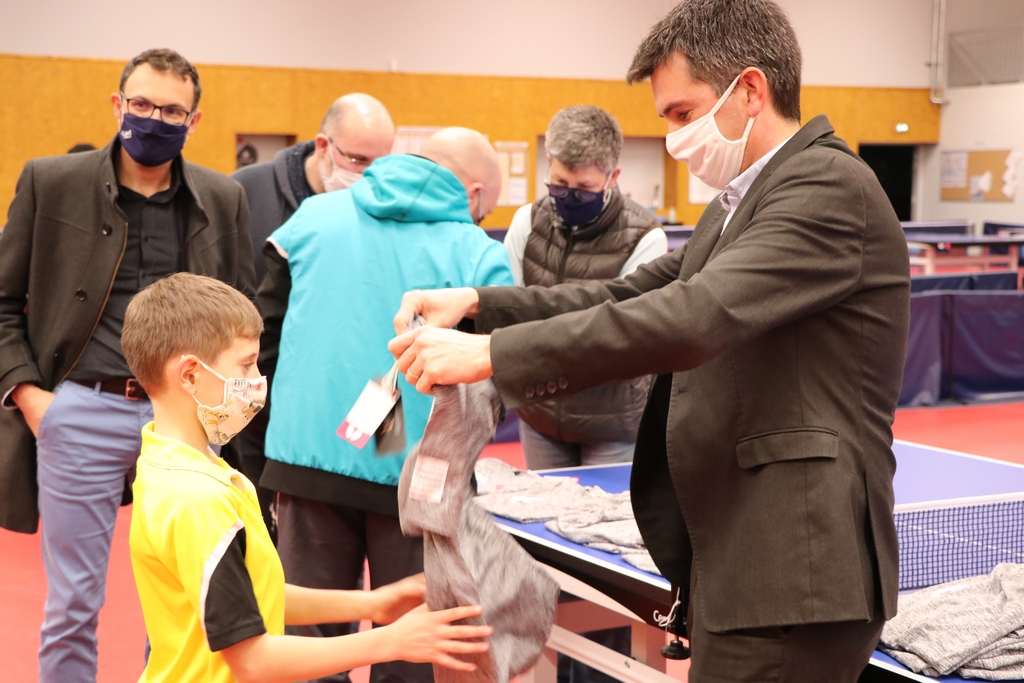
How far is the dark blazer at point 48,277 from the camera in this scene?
113 inches

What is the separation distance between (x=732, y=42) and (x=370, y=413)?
868 millimetres

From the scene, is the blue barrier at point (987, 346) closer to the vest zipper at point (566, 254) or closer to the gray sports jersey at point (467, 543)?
the vest zipper at point (566, 254)

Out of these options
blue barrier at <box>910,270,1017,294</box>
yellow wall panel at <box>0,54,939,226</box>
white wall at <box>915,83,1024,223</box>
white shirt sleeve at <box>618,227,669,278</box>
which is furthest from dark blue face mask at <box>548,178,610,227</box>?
white wall at <box>915,83,1024,223</box>

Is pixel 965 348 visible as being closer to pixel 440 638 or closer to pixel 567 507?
pixel 567 507

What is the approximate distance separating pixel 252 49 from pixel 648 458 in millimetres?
14029

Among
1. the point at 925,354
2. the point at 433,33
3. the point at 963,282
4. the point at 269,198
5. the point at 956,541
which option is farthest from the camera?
the point at 433,33

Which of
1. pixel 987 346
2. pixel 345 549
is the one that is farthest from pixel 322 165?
pixel 987 346

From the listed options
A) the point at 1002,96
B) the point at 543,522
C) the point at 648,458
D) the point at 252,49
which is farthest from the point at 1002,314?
the point at 1002,96

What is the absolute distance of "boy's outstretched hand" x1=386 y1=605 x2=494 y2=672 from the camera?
1582 millimetres

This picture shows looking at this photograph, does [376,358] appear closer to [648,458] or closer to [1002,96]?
[648,458]

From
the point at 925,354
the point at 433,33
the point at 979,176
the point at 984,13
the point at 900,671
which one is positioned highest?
the point at 984,13

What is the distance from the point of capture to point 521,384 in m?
1.43

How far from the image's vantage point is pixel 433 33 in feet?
51.5

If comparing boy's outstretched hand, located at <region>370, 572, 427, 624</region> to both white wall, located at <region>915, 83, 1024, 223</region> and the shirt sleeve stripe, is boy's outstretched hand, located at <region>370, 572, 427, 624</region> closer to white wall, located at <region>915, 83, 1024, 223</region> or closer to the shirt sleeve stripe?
the shirt sleeve stripe
